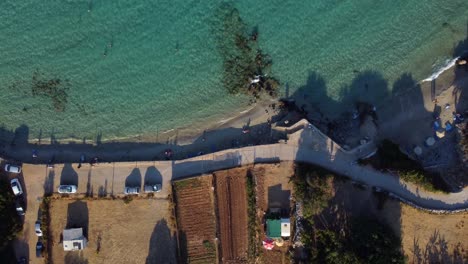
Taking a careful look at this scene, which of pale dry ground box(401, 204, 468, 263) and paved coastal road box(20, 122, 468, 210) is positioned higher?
paved coastal road box(20, 122, 468, 210)

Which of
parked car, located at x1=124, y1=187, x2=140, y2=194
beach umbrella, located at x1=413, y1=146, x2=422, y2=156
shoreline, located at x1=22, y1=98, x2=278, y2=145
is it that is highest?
shoreline, located at x1=22, y1=98, x2=278, y2=145

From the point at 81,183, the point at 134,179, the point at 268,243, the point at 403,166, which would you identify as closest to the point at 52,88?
the point at 81,183

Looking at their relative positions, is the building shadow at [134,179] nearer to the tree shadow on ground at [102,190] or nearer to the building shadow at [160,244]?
the tree shadow on ground at [102,190]

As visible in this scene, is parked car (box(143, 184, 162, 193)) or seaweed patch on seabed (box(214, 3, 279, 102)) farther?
seaweed patch on seabed (box(214, 3, 279, 102))

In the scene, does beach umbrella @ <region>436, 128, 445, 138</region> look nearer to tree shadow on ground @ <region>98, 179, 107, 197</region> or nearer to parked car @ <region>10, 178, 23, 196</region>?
tree shadow on ground @ <region>98, 179, 107, 197</region>

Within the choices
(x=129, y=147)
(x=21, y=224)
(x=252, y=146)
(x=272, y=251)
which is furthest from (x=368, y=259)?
(x=21, y=224)

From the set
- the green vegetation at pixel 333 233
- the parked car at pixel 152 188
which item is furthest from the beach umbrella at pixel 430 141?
the parked car at pixel 152 188

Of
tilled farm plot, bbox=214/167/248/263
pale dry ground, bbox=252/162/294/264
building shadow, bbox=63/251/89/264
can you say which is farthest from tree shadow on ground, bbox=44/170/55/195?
pale dry ground, bbox=252/162/294/264
